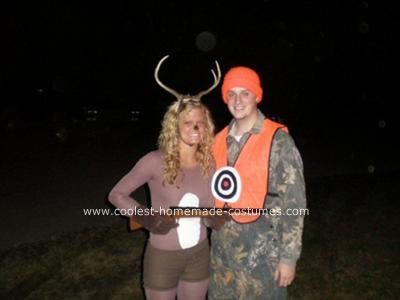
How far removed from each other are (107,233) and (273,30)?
19380mm

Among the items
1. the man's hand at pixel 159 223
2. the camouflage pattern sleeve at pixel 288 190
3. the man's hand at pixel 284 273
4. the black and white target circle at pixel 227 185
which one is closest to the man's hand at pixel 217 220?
the black and white target circle at pixel 227 185

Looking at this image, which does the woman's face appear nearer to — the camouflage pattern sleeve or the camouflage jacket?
the camouflage jacket

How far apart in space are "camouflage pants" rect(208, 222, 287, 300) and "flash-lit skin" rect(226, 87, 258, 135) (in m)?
0.75

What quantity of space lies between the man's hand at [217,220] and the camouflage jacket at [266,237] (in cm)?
4

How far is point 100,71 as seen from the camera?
24.2 meters

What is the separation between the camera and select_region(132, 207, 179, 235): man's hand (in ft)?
9.39

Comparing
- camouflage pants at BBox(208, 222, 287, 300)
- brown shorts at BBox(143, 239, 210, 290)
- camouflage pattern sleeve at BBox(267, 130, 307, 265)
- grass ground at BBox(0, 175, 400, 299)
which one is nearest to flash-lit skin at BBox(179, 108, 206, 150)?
camouflage pattern sleeve at BBox(267, 130, 307, 265)

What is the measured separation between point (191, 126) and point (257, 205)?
75 centimetres

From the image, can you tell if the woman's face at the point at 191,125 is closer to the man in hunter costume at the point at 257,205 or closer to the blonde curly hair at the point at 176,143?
the blonde curly hair at the point at 176,143

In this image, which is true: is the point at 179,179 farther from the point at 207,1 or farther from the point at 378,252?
the point at 207,1

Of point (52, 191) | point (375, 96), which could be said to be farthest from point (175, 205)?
point (375, 96)

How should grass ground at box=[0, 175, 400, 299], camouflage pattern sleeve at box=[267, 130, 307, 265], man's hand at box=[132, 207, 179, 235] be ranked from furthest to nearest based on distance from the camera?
grass ground at box=[0, 175, 400, 299]
man's hand at box=[132, 207, 179, 235]
camouflage pattern sleeve at box=[267, 130, 307, 265]

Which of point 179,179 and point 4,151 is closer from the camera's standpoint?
point 179,179

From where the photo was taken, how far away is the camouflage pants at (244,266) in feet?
9.50
